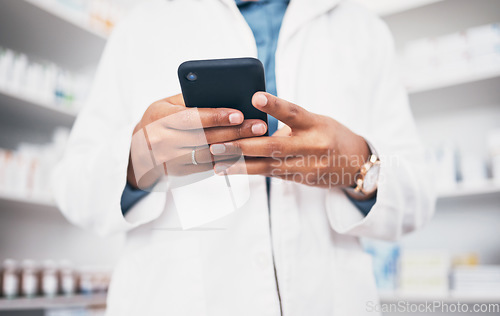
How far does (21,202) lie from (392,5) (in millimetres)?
2128

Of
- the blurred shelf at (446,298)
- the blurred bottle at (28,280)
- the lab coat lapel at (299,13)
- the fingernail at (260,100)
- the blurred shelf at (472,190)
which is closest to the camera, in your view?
the fingernail at (260,100)

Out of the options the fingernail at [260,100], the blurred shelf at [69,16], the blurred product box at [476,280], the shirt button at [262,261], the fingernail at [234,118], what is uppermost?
the blurred shelf at [69,16]

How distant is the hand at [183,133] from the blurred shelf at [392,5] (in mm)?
2054

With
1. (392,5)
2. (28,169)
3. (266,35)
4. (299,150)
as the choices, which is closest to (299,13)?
(266,35)

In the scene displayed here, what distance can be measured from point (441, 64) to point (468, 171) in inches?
21.6

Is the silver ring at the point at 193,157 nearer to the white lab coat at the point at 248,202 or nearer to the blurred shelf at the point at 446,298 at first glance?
the white lab coat at the point at 248,202

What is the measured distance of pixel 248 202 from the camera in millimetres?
710

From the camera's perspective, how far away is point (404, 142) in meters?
0.85

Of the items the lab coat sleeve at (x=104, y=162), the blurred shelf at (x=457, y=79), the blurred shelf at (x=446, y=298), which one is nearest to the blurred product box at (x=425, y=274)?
the blurred shelf at (x=446, y=298)

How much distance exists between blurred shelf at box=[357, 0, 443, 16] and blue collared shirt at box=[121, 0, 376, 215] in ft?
5.53

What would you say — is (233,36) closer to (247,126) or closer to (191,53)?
(191,53)

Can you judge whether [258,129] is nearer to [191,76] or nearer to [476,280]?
[191,76]

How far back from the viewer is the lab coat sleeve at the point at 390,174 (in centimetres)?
73

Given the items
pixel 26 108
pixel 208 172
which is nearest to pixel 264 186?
pixel 208 172
